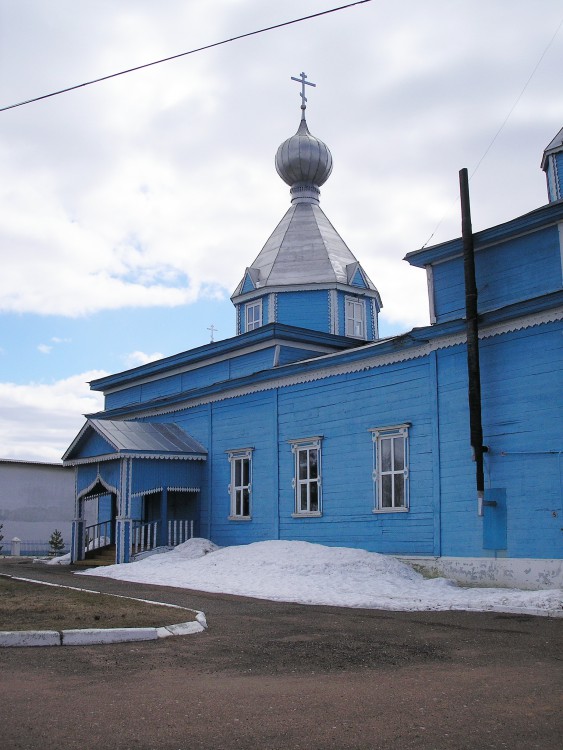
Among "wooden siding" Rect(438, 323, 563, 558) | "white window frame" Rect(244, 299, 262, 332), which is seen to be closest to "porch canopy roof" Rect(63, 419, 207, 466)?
"white window frame" Rect(244, 299, 262, 332)

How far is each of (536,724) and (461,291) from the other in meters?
11.2

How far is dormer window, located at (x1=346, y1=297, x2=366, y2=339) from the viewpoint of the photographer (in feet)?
79.3

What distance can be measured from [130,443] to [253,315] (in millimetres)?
5982

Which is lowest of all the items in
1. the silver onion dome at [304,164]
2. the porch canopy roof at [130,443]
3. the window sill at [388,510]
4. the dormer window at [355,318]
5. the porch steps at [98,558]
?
the porch steps at [98,558]

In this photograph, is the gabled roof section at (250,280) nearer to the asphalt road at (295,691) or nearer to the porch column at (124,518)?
the porch column at (124,518)

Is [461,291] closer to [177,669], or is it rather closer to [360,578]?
[360,578]

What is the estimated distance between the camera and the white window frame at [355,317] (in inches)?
950

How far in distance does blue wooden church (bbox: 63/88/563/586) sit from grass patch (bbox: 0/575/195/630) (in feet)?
20.2

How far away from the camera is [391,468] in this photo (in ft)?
54.6

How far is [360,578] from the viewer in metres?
14.8

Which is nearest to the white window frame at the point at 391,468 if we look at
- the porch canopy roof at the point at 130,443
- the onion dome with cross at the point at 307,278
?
the porch canopy roof at the point at 130,443

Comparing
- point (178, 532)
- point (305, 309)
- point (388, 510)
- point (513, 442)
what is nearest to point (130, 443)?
point (178, 532)

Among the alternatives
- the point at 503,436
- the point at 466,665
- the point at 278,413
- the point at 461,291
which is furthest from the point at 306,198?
the point at 466,665

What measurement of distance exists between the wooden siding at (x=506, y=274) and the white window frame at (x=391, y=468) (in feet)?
8.20
